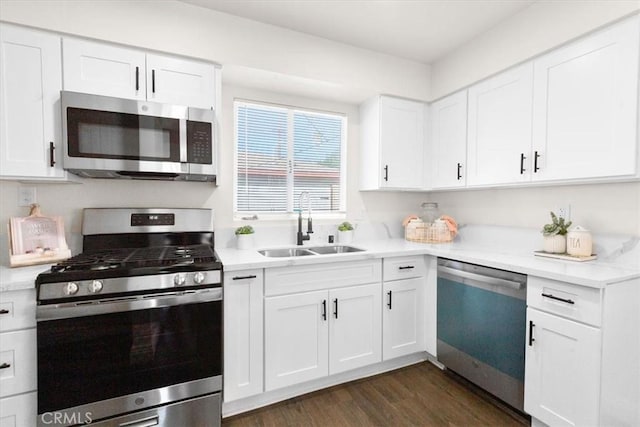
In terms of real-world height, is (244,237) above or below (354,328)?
above

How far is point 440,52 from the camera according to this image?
2699 mm

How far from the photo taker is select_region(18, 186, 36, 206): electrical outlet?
1926 millimetres

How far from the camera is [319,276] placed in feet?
6.88

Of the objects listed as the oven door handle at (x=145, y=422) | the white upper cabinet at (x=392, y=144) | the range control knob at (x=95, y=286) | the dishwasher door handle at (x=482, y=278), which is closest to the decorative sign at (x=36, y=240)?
the range control knob at (x=95, y=286)

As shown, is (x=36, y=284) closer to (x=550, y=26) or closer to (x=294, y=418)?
(x=294, y=418)

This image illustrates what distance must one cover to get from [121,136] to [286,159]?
1.30 meters

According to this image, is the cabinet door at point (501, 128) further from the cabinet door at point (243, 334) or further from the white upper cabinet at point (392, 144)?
the cabinet door at point (243, 334)

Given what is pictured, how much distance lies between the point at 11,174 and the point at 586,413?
10.3ft

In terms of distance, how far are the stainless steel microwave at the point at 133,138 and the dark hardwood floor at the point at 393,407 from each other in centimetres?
159

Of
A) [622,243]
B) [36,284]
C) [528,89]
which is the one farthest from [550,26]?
[36,284]

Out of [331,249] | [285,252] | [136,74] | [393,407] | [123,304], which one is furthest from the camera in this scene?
[331,249]

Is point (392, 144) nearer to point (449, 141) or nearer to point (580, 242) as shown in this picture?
point (449, 141)

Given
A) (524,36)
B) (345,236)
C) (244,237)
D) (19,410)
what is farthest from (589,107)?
(19,410)

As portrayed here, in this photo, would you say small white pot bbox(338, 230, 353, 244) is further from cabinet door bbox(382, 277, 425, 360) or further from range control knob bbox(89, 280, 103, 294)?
range control knob bbox(89, 280, 103, 294)
